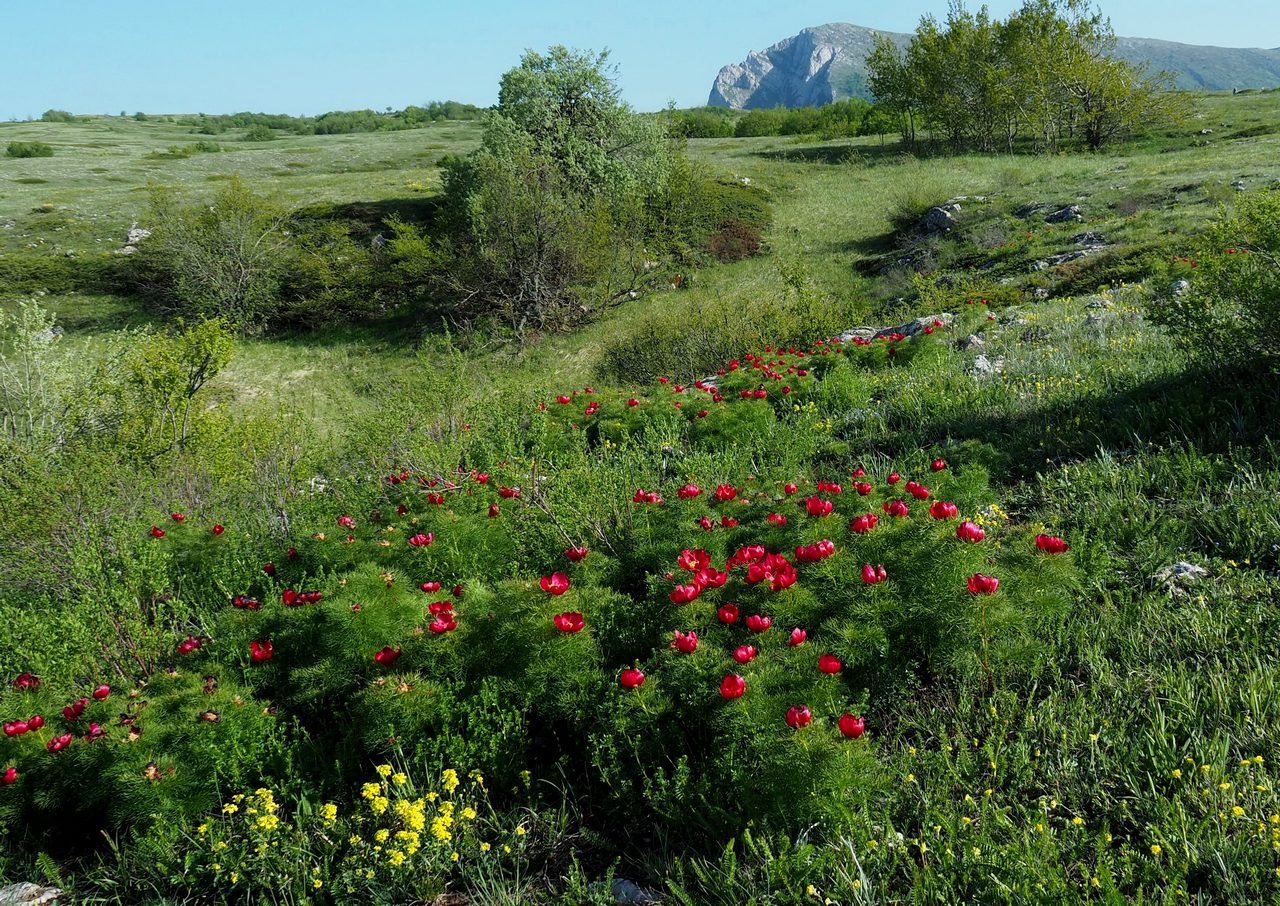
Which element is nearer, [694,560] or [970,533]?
[970,533]

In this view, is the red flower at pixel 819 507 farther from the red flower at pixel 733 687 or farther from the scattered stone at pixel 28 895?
the scattered stone at pixel 28 895

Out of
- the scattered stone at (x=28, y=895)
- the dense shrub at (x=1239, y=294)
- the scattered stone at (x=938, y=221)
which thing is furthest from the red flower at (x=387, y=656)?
the scattered stone at (x=938, y=221)

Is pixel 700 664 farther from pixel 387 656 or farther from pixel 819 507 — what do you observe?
pixel 387 656

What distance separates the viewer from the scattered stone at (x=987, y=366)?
24.4ft

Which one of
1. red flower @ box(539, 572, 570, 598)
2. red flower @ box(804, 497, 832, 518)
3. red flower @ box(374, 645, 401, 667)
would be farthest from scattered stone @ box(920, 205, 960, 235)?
red flower @ box(374, 645, 401, 667)

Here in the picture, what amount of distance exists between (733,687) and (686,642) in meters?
0.29

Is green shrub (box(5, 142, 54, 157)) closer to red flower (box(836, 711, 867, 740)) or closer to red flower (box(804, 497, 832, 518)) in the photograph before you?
red flower (box(804, 497, 832, 518))

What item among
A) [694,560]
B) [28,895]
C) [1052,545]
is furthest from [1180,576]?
[28,895]

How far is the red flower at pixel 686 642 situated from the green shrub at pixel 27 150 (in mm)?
67056

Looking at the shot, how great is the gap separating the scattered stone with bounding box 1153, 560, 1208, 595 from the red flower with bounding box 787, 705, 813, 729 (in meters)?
2.23

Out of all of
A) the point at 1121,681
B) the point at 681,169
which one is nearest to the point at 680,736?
the point at 1121,681

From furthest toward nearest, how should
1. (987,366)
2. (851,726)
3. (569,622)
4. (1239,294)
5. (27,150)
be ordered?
(27,150) < (987,366) < (1239,294) < (569,622) < (851,726)

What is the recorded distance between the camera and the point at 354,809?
287 cm

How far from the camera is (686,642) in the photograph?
8.77ft
